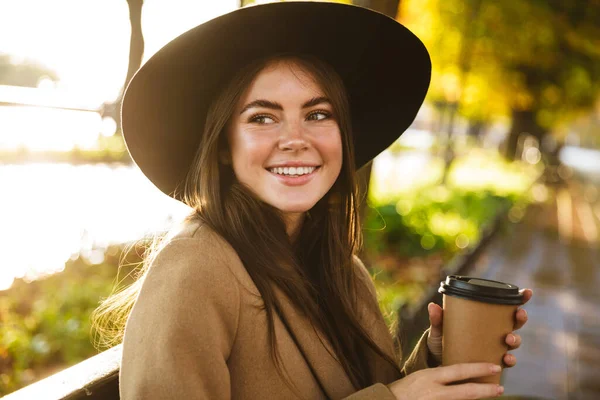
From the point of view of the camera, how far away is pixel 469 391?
4.94 ft

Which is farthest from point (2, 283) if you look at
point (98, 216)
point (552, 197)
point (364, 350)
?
point (552, 197)

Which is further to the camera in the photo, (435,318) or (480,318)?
(435,318)

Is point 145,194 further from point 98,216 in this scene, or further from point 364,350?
point 364,350

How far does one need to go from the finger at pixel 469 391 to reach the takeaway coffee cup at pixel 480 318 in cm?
4

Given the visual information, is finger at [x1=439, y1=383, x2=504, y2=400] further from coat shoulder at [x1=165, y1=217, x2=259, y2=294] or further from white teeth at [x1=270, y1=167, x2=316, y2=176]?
white teeth at [x1=270, y1=167, x2=316, y2=176]

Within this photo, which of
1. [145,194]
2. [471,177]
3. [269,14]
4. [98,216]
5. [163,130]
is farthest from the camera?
[471,177]

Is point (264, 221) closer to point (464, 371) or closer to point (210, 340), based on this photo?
point (210, 340)

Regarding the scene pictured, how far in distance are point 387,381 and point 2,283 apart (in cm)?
366

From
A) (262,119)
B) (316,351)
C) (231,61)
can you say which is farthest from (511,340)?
(231,61)

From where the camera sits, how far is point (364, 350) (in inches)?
77.0

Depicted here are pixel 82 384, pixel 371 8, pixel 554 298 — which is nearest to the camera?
pixel 82 384

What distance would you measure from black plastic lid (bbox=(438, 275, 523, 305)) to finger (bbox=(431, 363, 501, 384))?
0.57 ft

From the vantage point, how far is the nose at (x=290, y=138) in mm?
1779

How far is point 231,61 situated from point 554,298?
6.78 meters
